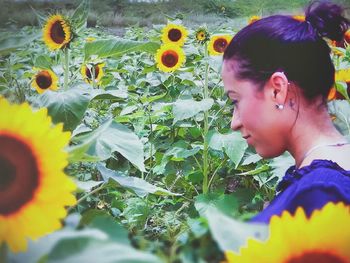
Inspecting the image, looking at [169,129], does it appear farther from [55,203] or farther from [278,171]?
[55,203]

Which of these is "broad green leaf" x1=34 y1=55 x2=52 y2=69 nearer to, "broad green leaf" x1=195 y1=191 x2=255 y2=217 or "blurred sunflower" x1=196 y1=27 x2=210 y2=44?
"broad green leaf" x1=195 y1=191 x2=255 y2=217

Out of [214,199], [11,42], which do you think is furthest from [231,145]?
[11,42]

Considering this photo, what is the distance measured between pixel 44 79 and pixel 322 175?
838mm

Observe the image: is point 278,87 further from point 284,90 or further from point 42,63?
point 42,63

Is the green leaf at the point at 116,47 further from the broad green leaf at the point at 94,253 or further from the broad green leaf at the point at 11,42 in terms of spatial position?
the broad green leaf at the point at 94,253

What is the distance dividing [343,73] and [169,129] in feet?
2.67

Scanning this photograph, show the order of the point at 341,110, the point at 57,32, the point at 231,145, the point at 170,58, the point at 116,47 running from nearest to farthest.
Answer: the point at 116,47
the point at 57,32
the point at 341,110
the point at 231,145
the point at 170,58

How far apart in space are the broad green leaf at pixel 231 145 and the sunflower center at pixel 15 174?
1.22 meters

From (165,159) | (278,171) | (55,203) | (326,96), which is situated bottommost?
(165,159)

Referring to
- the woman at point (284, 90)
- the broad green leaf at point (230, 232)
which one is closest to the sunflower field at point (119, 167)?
the broad green leaf at point (230, 232)

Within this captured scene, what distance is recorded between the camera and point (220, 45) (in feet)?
6.19

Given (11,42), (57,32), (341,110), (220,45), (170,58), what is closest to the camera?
(11,42)

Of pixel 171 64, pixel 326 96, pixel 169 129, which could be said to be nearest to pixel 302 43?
pixel 326 96

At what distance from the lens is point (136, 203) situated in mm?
1530
